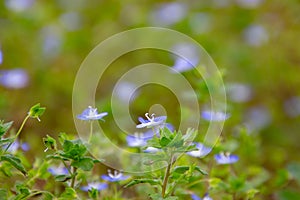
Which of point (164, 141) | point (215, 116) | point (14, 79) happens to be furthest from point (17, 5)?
point (164, 141)

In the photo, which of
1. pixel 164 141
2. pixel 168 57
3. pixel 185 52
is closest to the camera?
pixel 164 141

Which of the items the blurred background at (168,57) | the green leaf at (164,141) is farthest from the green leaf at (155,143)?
the blurred background at (168,57)

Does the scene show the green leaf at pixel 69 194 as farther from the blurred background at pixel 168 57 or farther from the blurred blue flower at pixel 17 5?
the blurred blue flower at pixel 17 5

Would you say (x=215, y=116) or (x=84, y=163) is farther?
(x=215, y=116)

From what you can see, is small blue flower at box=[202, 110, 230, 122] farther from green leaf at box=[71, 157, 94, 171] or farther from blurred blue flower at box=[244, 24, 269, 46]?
blurred blue flower at box=[244, 24, 269, 46]

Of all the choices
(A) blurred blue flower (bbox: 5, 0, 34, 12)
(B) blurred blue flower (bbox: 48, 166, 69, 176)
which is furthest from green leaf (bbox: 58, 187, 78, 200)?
(A) blurred blue flower (bbox: 5, 0, 34, 12)

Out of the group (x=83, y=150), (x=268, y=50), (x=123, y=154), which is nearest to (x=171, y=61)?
(x=268, y=50)

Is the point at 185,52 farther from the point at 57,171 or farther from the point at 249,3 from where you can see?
the point at 57,171
